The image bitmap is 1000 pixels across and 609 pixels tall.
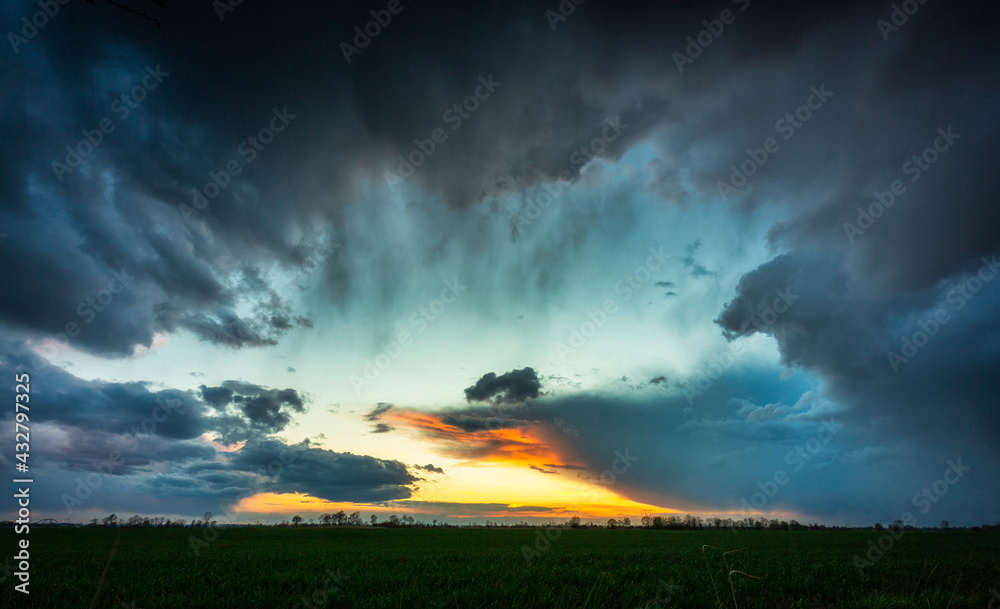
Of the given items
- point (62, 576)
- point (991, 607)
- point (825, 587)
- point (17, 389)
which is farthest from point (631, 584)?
point (62, 576)

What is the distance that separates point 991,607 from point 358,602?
43.0 feet

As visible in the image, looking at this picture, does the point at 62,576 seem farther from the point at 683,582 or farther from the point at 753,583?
the point at 753,583

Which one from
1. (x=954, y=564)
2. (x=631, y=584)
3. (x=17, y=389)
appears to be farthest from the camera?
(x=954, y=564)

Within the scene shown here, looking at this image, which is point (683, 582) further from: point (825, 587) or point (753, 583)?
point (825, 587)

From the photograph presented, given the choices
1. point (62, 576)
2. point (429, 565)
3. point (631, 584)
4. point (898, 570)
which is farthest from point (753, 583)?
point (62, 576)

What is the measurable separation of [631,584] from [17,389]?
42.5 feet

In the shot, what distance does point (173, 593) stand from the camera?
9492 mm

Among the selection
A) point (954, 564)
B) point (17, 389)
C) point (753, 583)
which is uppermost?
point (17, 389)

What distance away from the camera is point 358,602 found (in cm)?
866

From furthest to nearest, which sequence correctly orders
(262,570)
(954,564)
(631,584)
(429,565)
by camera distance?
(954,564)
(429,565)
(262,570)
(631,584)

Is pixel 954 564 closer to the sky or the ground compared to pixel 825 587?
closer to the ground

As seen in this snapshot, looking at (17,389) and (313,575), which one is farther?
(313,575)

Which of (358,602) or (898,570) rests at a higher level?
(358,602)

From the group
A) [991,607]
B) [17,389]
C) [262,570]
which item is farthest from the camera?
[262,570]
